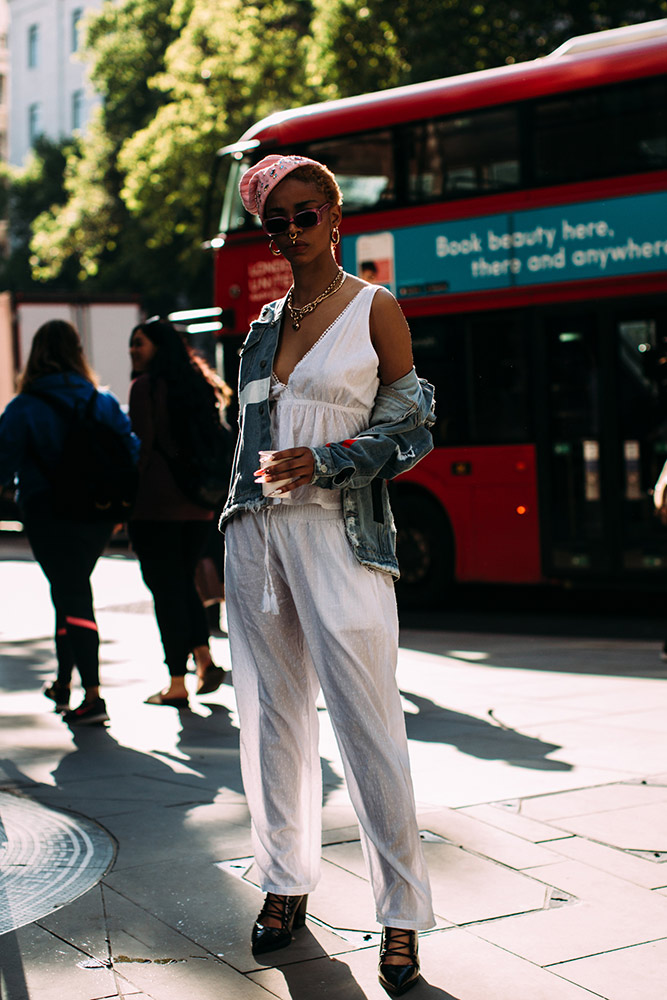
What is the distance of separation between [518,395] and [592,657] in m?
2.92

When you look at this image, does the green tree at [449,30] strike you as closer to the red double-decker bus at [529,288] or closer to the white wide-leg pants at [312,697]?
the red double-decker bus at [529,288]

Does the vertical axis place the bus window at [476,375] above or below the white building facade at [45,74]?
below

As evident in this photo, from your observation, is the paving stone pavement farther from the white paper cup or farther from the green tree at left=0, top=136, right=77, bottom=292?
the green tree at left=0, top=136, right=77, bottom=292

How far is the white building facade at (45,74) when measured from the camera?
55.6m

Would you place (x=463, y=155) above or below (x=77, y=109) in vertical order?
below

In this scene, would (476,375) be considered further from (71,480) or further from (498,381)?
(71,480)

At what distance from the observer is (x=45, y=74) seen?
58.0 m

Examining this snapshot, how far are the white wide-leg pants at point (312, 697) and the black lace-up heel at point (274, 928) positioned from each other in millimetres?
32

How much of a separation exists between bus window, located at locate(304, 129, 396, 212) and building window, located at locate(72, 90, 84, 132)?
155 ft

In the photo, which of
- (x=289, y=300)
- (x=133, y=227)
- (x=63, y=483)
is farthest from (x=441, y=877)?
(x=133, y=227)

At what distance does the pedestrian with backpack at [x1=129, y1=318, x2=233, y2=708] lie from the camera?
627 centimetres

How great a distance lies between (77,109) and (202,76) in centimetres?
3112

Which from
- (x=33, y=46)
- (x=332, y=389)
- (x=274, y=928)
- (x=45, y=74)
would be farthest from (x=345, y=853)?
(x=33, y=46)

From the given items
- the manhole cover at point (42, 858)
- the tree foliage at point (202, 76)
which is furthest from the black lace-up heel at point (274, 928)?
the tree foliage at point (202, 76)
